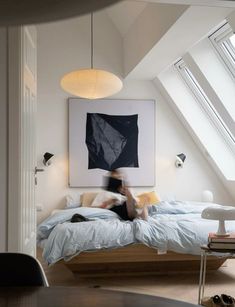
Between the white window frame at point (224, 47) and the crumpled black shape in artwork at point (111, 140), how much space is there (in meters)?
1.99

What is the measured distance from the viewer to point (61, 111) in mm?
6547

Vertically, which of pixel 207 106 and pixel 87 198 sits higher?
pixel 207 106

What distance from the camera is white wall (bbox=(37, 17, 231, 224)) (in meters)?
6.50

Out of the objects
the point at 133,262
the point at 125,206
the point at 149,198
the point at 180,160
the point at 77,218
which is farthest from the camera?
the point at 180,160

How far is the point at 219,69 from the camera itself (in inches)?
199

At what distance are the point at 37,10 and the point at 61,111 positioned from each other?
5716 millimetres

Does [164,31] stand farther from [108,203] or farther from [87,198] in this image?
[87,198]

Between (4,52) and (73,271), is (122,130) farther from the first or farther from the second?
(4,52)

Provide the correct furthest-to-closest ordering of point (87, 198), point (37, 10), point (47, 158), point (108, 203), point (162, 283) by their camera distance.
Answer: point (47, 158)
point (87, 198)
point (108, 203)
point (162, 283)
point (37, 10)

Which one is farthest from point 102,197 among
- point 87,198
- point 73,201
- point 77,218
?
point 77,218

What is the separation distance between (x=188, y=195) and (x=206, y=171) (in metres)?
0.47

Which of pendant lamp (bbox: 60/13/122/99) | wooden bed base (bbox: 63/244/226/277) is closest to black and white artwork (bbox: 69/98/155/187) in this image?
pendant lamp (bbox: 60/13/122/99)

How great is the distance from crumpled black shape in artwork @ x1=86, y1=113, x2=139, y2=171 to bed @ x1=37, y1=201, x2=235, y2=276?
2.10 m

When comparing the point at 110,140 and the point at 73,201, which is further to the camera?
the point at 110,140
